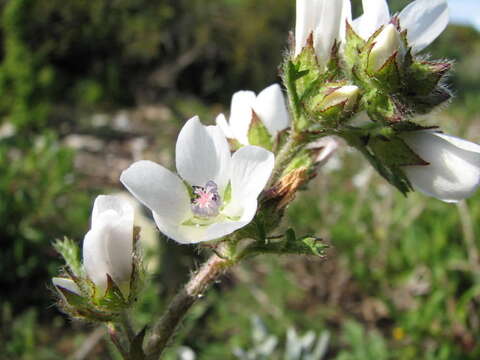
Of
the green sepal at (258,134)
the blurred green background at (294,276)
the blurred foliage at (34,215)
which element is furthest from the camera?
the blurred foliage at (34,215)

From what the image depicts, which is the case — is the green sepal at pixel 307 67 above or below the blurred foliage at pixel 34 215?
above

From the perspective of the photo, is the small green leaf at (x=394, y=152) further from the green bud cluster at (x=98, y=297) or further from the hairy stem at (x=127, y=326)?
the hairy stem at (x=127, y=326)

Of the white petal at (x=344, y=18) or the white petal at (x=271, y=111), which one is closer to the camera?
the white petal at (x=344, y=18)

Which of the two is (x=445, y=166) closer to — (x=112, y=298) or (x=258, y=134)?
(x=258, y=134)

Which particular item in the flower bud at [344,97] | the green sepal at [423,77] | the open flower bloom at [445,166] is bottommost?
the open flower bloom at [445,166]

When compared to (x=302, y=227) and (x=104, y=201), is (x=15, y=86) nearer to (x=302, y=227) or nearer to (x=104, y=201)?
(x=302, y=227)

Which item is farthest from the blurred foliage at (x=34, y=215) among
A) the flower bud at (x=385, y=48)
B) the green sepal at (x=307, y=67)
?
the flower bud at (x=385, y=48)

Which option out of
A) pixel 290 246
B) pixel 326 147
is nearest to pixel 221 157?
pixel 290 246
